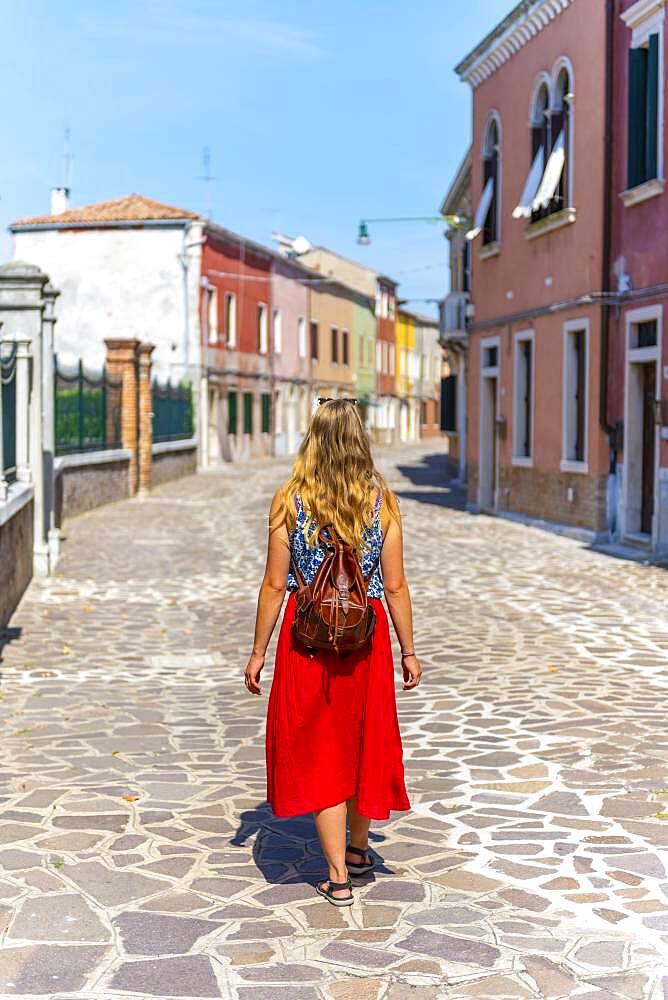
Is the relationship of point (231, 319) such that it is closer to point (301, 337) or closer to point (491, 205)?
point (301, 337)

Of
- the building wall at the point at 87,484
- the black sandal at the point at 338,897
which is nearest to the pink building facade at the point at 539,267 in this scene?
the building wall at the point at 87,484

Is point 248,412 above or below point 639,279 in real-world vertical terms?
below

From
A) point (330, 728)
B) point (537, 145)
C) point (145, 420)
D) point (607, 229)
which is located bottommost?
point (330, 728)

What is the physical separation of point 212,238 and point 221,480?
9.00 m

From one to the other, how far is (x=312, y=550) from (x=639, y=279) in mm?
12884

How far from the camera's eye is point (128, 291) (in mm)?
37938

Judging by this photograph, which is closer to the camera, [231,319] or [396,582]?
[396,582]

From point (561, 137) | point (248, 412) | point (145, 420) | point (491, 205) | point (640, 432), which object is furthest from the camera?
point (248, 412)

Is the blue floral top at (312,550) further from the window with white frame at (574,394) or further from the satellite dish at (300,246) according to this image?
the satellite dish at (300,246)

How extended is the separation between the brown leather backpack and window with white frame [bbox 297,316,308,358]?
47.6 metres

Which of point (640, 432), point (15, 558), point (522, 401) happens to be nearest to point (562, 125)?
point (522, 401)

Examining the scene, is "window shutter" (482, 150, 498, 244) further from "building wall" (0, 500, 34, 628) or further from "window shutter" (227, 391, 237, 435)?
"window shutter" (227, 391, 237, 435)

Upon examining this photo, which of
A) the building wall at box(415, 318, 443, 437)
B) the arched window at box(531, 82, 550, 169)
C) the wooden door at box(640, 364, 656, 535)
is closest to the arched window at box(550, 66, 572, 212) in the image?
the arched window at box(531, 82, 550, 169)

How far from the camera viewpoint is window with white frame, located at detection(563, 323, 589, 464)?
60.7 ft
